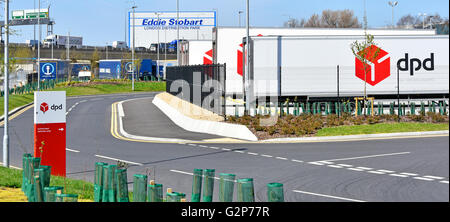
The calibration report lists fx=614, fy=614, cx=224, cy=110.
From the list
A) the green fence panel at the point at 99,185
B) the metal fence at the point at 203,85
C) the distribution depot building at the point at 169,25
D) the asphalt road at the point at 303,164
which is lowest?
the asphalt road at the point at 303,164

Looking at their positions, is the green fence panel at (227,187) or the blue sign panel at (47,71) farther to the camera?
→ the blue sign panel at (47,71)

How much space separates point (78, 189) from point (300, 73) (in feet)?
71.8

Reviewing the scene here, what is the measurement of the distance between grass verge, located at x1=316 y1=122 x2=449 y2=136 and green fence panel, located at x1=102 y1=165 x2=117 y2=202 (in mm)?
15799

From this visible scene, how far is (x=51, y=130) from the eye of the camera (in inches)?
647

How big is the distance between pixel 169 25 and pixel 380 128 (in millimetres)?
112824

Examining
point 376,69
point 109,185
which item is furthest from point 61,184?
point 376,69

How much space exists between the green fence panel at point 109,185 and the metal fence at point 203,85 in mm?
17676

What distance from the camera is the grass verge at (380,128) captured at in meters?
25.6

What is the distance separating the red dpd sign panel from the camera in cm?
1619

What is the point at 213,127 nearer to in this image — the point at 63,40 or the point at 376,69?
the point at 376,69

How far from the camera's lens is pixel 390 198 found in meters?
12.8

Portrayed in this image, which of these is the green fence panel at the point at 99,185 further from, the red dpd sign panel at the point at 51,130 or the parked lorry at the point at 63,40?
the parked lorry at the point at 63,40

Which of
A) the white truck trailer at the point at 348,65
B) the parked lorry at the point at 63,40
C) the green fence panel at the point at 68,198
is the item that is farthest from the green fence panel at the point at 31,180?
the parked lorry at the point at 63,40
